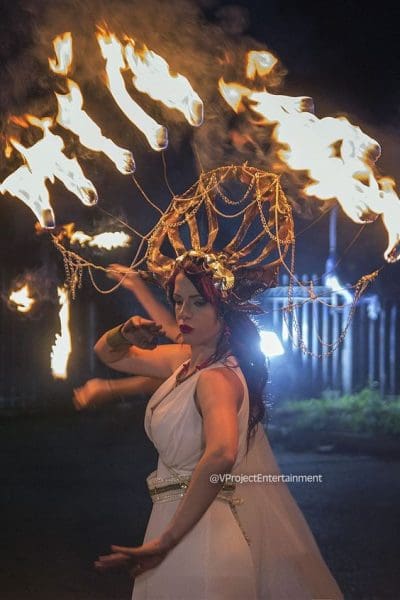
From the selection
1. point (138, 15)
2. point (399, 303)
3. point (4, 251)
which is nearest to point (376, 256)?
point (399, 303)

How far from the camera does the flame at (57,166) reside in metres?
3.94

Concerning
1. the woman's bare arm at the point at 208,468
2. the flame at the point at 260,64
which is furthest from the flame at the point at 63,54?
the woman's bare arm at the point at 208,468

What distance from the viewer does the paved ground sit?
5852mm

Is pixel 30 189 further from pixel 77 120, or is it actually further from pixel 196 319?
pixel 196 319

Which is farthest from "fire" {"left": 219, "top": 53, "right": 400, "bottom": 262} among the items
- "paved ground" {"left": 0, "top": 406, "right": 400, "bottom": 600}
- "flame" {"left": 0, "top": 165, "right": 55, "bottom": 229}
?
"paved ground" {"left": 0, "top": 406, "right": 400, "bottom": 600}

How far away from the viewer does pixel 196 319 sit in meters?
3.17

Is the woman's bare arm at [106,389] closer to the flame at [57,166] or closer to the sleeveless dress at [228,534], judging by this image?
the sleeveless dress at [228,534]

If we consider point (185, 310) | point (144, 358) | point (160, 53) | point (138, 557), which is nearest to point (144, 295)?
point (144, 358)

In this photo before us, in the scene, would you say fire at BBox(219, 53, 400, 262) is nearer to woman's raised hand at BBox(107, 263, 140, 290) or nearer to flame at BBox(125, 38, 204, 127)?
flame at BBox(125, 38, 204, 127)

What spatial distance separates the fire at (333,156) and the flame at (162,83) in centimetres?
21

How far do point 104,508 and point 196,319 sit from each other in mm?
5180

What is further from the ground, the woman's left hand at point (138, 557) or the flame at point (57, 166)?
the flame at point (57, 166)

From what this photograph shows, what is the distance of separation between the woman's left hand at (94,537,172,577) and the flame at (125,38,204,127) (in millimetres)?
1772

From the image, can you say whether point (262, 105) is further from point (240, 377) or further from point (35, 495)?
point (35, 495)
